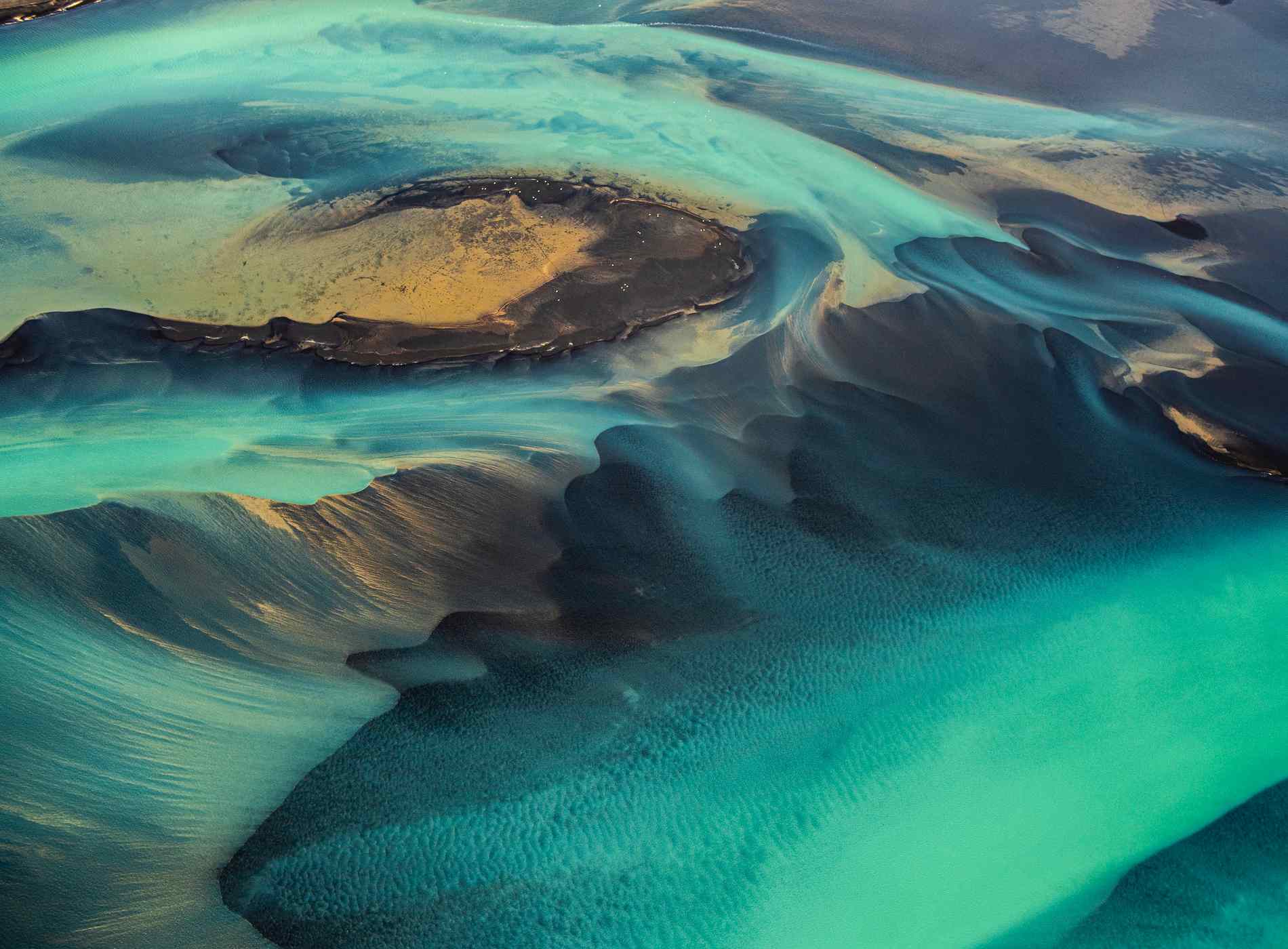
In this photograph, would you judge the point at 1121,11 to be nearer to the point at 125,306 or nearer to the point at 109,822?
the point at 125,306

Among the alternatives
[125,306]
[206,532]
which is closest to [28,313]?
[125,306]

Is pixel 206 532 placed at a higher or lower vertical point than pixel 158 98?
lower

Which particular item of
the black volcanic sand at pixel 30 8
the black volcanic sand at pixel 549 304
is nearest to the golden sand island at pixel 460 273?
the black volcanic sand at pixel 549 304

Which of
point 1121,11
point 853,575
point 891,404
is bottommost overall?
point 853,575

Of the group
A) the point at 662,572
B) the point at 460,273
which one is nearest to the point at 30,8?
the point at 460,273

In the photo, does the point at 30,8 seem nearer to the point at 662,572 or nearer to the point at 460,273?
the point at 460,273

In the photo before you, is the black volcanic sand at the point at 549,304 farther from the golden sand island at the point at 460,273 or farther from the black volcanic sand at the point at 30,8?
the black volcanic sand at the point at 30,8

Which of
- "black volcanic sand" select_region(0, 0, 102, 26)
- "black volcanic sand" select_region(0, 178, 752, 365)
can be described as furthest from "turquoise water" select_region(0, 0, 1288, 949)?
"black volcanic sand" select_region(0, 0, 102, 26)
